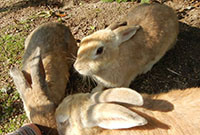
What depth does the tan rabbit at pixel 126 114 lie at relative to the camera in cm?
227

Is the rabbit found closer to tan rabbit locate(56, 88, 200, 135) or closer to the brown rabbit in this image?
the brown rabbit

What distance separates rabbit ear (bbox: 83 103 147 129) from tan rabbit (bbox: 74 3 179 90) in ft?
3.74

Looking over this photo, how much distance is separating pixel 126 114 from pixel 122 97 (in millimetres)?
288

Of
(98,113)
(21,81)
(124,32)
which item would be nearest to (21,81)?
(21,81)

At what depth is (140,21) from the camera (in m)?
4.31

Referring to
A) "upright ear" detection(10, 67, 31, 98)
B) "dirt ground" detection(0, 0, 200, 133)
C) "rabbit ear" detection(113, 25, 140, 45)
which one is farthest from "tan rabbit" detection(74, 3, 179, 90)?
"upright ear" detection(10, 67, 31, 98)

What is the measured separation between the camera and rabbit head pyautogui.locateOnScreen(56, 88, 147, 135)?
2195 millimetres

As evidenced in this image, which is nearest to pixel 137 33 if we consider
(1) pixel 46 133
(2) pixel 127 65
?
(2) pixel 127 65

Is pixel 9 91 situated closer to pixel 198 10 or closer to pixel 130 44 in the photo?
pixel 130 44

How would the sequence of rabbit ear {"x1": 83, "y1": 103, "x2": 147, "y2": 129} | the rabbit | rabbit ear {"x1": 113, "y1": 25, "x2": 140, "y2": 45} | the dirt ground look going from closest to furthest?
rabbit ear {"x1": 83, "y1": 103, "x2": 147, "y2": 129} < rabbit ear {"x1": 113, "y1": 25, "x2": 140, "y2": 45} < the rabbit < the dirt ground

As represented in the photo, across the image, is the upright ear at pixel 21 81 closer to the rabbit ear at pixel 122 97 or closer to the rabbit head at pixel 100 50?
the rabbit head at pixel 100 50

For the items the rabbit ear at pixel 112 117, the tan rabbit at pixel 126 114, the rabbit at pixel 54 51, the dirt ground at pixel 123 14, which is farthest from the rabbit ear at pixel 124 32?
the rabbit ear at pixel 112 117

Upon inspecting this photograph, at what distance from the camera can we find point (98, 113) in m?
2.36

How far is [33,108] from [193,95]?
227 cm
